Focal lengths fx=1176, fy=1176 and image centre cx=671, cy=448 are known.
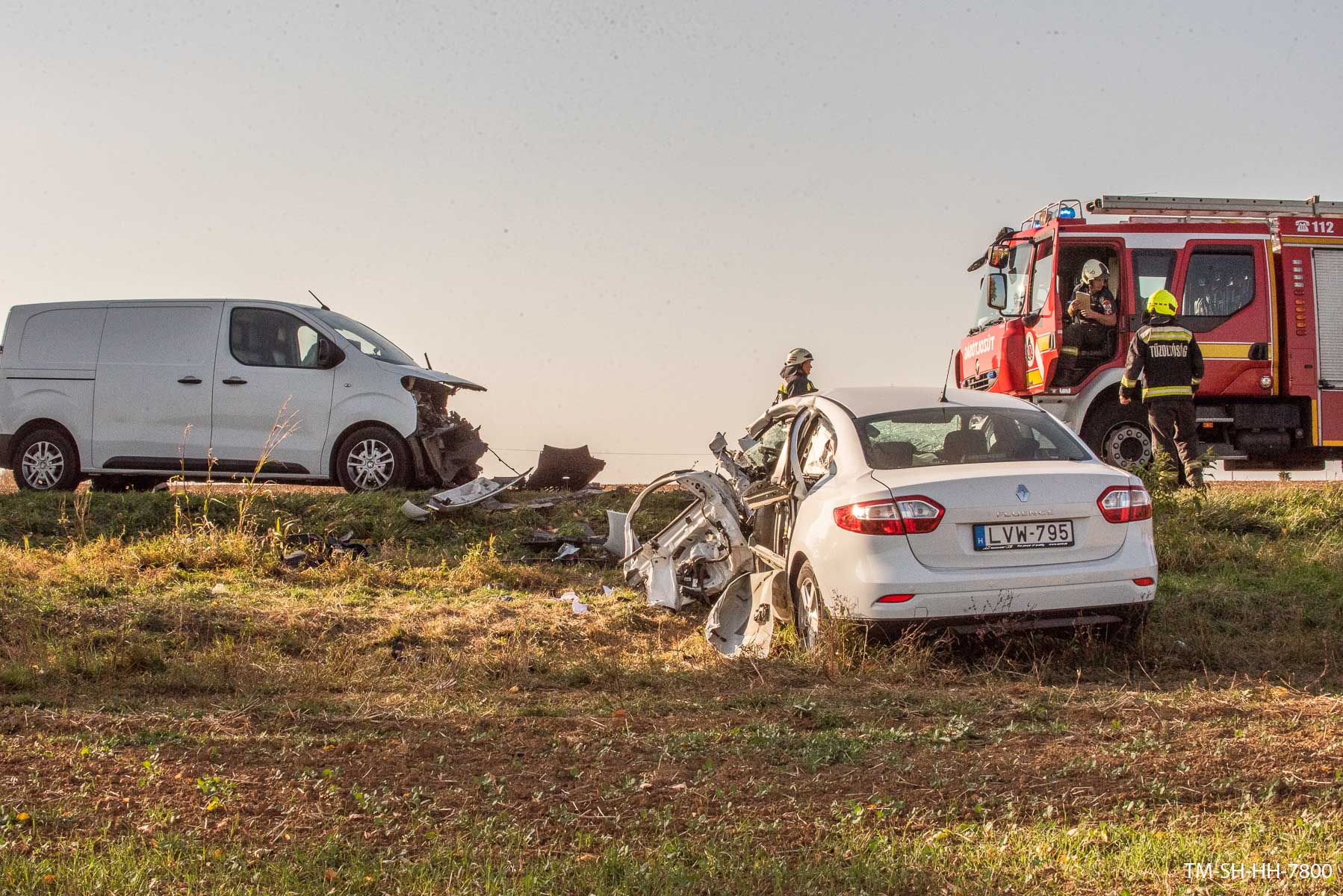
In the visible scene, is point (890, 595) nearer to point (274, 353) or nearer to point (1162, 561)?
point (1162, 561)

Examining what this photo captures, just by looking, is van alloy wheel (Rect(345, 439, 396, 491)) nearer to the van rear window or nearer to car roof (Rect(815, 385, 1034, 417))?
the van rear window

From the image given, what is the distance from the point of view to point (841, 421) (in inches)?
265

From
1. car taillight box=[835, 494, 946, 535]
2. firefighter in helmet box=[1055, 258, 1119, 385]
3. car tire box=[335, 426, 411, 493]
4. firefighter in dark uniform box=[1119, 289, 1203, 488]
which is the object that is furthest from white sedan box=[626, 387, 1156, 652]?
firefighter in helmet box=[1055, 258, 1119, 385]

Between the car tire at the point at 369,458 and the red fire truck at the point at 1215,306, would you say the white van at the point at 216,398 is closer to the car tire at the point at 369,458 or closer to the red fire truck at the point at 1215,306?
the car tire at the point at 369,458

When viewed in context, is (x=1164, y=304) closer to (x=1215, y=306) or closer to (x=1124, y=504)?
(x=1215, y=306)

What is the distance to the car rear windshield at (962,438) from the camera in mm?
6320

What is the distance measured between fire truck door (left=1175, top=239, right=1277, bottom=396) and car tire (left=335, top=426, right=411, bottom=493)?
8690mm

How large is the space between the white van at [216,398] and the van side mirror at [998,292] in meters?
5.91

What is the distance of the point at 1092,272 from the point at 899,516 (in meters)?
8.15

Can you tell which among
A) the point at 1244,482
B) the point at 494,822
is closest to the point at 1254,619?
the point at 494,822

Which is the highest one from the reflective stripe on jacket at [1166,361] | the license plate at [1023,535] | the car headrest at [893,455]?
the reflective stripe on jacket at [1166,361]

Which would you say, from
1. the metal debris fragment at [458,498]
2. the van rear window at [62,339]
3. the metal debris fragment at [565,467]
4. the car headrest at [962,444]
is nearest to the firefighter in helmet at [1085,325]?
the metal debris fragment at [565,467]

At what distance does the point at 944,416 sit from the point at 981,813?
11.1ft

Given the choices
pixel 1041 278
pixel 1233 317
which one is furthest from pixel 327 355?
pixel 1233 317
